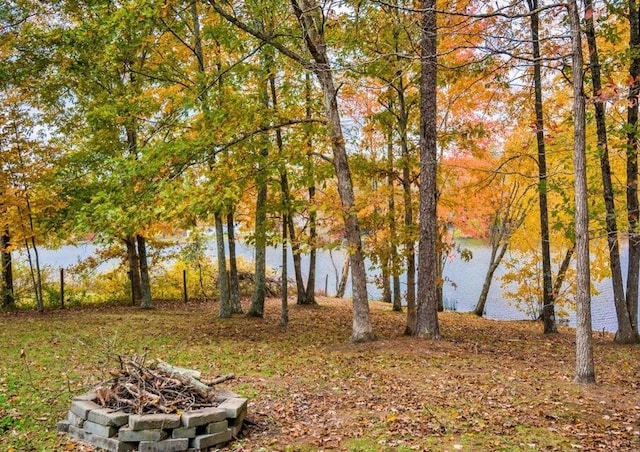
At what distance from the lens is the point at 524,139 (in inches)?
556

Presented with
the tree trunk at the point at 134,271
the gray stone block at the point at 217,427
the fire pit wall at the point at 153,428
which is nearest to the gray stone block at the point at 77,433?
the fire pit wall at the point at 153,428

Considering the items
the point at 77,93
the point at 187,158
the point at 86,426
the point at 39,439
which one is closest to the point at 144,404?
the point at 86,426

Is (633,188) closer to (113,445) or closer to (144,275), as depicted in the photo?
(113,445)

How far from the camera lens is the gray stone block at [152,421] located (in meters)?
4.73

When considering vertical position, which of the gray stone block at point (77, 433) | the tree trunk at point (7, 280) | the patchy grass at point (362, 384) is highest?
the tree trunk at point (7, 280)

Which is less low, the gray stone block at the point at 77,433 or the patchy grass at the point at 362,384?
the gray stone block at the point at 77,433

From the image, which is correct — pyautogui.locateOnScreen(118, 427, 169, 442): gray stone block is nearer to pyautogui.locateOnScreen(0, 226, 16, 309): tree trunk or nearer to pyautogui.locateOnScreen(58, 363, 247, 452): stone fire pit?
pyautogui.locateOnScreen(58, 363, 247, 452): stone fire pit

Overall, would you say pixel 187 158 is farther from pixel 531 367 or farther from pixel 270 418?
pixel 531 367

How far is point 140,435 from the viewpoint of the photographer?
4715 mm

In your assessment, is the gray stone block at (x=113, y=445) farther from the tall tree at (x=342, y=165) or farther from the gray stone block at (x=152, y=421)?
the tall tree at (x=342, y=165)

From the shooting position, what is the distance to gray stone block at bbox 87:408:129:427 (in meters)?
4.84

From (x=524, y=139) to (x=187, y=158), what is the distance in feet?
31.7

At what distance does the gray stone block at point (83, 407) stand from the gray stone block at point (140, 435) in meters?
0.52

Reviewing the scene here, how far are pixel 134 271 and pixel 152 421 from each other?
12.8 m
